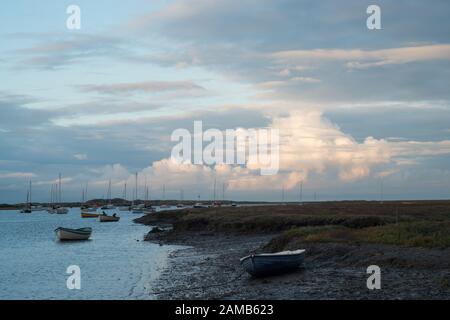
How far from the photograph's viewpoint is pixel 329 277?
24.2 m

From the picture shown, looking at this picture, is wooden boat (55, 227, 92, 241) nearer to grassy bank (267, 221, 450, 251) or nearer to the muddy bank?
the muddy bank

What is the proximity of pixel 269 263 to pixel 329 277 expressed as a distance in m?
3.36

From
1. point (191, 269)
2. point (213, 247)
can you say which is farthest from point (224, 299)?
point (213, 247)

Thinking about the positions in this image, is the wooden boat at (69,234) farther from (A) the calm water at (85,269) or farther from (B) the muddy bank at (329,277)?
(B) the muddy bank at (329,277)

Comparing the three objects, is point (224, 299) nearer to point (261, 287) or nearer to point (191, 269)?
point (261, 287)

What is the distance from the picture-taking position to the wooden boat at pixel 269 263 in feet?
86.1

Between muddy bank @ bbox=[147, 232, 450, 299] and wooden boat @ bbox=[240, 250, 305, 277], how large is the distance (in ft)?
1.42

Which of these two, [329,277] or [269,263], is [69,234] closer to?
[269,263]

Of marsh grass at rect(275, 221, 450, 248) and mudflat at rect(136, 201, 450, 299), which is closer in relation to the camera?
mudflat at rect(136, 201, 450, 299)

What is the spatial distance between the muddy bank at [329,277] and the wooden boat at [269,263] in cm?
43

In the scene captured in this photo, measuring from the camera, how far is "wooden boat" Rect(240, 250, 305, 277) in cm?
2625

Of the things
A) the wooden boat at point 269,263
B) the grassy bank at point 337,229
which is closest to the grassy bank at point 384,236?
the grassy bank at point 337,229

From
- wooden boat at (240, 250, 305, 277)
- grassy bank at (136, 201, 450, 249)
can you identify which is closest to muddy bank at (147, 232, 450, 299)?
wooden boat at (240, 250, 305, 277)
